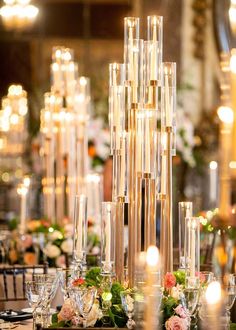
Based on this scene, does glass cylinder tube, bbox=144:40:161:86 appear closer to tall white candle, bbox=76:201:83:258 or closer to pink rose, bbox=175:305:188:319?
tall white candle, bbox=76:201:83:258

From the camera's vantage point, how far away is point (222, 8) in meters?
14.2

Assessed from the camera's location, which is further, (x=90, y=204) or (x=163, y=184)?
(x=90, y=204)

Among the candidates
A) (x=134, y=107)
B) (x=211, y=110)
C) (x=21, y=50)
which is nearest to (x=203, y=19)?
(x=211, y=110)

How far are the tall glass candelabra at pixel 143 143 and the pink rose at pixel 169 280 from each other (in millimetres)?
256

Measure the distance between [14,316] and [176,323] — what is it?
120cm

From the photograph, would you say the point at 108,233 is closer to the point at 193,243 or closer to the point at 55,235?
the point at 193,243

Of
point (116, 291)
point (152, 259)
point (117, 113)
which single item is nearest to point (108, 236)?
point (116, 291)

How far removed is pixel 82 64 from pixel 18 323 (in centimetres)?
1490

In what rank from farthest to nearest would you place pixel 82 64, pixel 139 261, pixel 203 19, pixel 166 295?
1. pixel 82 64
2. pixel 203 19
3. pixel 166 295
4. pixel 139 261

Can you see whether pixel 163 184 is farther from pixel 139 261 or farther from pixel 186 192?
pixel 186 192

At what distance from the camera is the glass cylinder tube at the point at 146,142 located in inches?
234

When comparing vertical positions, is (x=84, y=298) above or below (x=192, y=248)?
below

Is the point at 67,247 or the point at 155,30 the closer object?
the point at 155,30

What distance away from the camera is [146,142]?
595 cm
